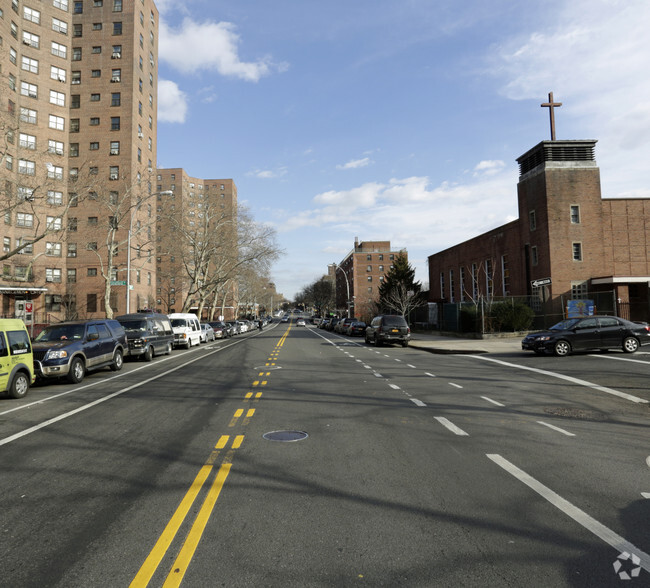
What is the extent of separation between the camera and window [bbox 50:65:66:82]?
49.3 meters

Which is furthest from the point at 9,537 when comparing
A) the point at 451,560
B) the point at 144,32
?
the point at 144,32

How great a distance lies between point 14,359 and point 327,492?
9.16 metres

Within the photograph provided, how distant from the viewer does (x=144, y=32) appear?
55500 millimetres

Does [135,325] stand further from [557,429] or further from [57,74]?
[57,74]

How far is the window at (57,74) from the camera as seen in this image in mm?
49312

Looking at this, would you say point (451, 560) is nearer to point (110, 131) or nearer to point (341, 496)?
point (341, 496)

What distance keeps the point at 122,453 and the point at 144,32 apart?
6208cm

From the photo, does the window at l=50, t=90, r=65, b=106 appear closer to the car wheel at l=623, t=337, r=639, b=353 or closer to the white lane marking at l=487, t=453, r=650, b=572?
the car wheel at l=623, t=337, r=639, b=353

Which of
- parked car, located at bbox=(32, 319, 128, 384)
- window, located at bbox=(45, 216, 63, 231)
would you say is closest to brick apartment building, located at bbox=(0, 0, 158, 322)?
window, located at bbox=(45, 216, 63, 231)

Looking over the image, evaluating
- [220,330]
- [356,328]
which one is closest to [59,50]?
[220,330]

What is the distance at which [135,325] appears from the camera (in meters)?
20.0

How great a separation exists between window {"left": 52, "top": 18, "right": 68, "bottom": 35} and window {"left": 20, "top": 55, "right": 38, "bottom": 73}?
4.93m

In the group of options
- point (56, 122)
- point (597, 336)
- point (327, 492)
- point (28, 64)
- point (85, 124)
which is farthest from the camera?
point (85, 124)

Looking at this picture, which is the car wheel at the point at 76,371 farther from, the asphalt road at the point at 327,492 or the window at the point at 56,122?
the window at the point at 56,122
